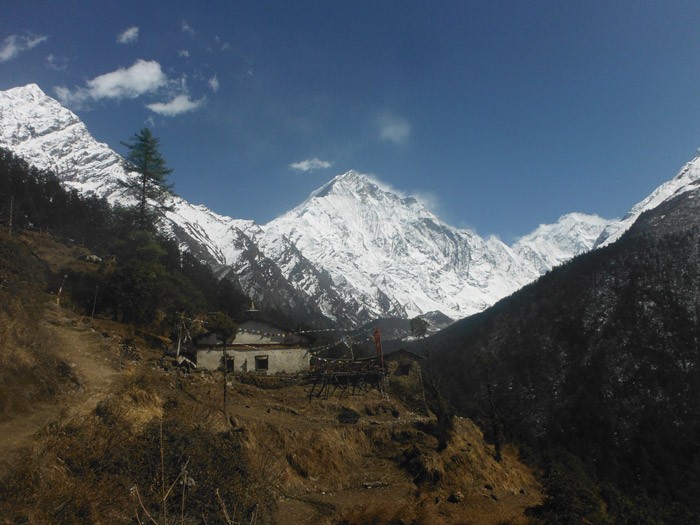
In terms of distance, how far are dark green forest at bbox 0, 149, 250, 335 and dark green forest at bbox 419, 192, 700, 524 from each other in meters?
40.5

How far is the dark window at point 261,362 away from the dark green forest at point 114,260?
7233 mm

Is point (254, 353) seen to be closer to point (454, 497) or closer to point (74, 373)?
point (74, 373)

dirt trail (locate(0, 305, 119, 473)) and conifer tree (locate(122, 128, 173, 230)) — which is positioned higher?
conifer tree (locate(122, 128, 173, 230))

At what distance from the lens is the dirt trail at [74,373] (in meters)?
12.7

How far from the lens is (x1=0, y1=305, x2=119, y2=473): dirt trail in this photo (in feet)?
41.6

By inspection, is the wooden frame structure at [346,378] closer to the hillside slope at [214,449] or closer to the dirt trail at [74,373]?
the hillside slope at [214,449]

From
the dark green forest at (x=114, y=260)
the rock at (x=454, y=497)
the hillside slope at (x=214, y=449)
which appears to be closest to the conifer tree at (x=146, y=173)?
the dark green forest at (x=114, y=260)

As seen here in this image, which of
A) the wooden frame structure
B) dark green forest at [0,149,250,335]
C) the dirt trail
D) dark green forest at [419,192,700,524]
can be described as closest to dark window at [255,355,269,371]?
the wooden frame structure

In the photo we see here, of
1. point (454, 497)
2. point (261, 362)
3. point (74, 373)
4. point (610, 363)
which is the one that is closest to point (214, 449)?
point (74, 373)

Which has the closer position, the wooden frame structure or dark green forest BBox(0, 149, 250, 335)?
the wooden frame structure

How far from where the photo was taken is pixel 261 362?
31.3 meters

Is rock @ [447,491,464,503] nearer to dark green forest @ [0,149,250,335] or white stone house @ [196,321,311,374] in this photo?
white stone house @ [196,321,311,374]

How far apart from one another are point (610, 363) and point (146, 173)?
88079 millimetres

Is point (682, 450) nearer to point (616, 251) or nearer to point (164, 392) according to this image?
point (616, 251)
